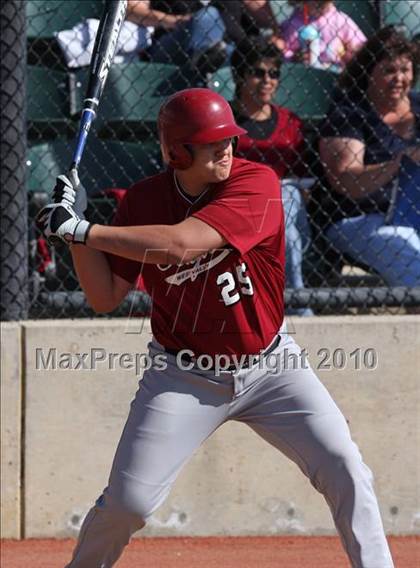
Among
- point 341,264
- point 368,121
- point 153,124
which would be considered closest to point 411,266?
point 341,264

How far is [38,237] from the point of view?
5523 millimetres

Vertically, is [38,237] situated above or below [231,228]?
below

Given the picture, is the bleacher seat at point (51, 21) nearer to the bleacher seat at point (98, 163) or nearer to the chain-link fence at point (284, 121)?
the chain-link fence at point (284, 121)

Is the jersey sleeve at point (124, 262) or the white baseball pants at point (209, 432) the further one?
the jersey sleeve at point (124, 262)

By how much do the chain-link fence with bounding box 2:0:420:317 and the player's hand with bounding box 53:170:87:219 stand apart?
1608mm

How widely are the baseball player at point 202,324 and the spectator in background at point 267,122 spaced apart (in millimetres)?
1828

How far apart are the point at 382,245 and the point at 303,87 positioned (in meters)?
1.17

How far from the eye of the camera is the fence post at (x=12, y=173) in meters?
5.22

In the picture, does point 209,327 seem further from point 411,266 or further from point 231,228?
point 411,266

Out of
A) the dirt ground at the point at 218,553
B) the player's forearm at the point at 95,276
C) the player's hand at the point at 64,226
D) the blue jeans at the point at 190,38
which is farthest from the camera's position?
the blue jeans at the point at 190,38

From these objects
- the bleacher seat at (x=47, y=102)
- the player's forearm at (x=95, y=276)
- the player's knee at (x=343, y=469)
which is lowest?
the player's knee at (x=343, y=469)

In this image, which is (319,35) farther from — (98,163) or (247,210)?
(247,210)

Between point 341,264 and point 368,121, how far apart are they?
0.81 m

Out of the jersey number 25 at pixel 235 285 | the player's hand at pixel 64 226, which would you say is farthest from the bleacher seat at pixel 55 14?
the jersey number 25 at pixel 235 285
